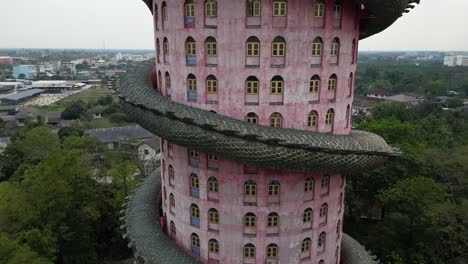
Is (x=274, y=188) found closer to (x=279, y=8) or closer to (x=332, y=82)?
(x=332, y=82)

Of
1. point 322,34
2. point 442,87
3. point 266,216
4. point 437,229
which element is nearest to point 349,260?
point 266,216

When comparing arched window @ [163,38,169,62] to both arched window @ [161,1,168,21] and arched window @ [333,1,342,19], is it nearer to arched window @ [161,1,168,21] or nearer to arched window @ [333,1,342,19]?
arched window @ [161,1,168,21]

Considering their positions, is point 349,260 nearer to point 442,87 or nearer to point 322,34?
point 322,34

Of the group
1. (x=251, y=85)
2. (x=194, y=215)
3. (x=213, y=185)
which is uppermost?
(x=251, y=85)

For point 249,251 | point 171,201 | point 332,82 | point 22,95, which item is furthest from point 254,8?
point 22,95

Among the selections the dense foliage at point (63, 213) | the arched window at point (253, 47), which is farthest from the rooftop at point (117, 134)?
the arched window at point (253, 47)

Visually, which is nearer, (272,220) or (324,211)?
(272,220)

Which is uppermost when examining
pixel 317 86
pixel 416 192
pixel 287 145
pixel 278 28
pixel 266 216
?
pixel 278 28
